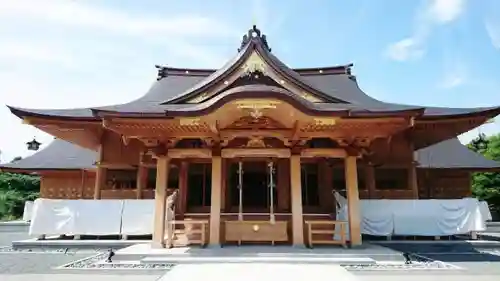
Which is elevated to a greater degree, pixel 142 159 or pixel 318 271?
pixel 142 159

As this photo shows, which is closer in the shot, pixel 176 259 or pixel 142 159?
pixel 176 259

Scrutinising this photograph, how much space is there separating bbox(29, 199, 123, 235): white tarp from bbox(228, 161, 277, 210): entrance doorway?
3.19 meters

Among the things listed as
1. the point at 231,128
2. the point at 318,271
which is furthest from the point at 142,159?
the point at 318,271

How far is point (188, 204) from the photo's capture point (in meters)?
10.1

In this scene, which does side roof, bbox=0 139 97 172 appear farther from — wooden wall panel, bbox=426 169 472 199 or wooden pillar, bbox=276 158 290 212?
wooden wall panel, bbox=426 169 472 199

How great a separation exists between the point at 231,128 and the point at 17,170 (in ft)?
37.5

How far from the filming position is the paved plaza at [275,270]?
16.6 ft

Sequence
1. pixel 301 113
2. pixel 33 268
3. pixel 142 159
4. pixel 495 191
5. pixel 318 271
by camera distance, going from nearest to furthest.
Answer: pixel 318 271, pixel 33 268, pixel 301 113, pixel 142 159, pixel 495 191

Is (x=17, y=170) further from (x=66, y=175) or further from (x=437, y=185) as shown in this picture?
(x=437, y=185)

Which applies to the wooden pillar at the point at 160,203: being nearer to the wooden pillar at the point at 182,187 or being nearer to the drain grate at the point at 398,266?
the wooden pillar at the point at 182,187

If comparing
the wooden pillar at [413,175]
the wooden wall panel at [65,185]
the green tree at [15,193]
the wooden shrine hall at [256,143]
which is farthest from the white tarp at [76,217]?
the green tree at [15,193]

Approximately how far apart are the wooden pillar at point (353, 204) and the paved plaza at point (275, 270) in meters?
0.35

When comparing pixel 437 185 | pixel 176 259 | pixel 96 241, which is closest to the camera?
pixel 176 259

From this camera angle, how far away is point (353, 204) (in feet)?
26.1
